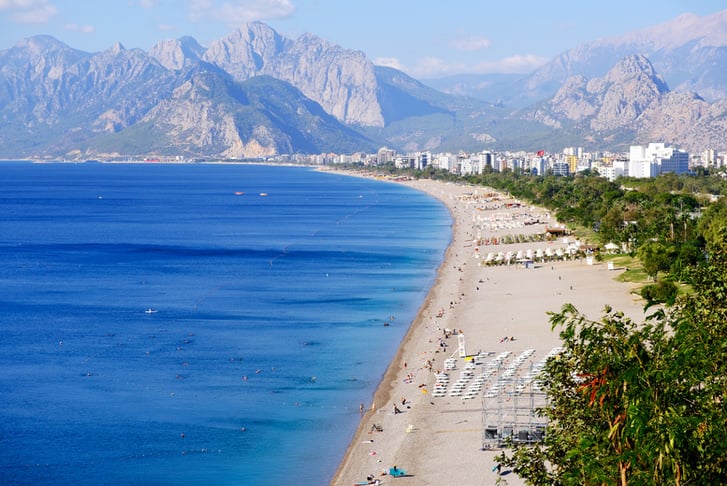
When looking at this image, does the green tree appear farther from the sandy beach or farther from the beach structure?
the beach structure

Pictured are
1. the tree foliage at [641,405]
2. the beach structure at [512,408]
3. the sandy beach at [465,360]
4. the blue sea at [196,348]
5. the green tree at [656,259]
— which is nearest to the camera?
the tree foliage at [641,405]

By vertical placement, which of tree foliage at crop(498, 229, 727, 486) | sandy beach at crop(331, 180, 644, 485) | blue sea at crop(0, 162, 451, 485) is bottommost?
blue sea at crop(0, 162, 451, 485)

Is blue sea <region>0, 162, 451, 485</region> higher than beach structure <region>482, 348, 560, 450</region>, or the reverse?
beach structure <region>482, 348, 560, 450</region>

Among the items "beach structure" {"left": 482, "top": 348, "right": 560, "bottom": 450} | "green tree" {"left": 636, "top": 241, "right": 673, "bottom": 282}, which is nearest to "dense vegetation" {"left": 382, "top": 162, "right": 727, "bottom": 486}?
"beach structure" {"left": 482, "top": 348, "right": 560, "bottom": 450}

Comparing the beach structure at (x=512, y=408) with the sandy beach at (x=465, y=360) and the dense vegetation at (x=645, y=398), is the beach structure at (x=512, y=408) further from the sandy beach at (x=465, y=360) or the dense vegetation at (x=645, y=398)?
the dense vegetation at (x=645, y=398)

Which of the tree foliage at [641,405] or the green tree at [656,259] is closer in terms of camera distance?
the tree foliage at [641,405]

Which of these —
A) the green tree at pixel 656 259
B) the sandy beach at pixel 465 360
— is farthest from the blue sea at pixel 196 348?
the green tree at pixel 656 259

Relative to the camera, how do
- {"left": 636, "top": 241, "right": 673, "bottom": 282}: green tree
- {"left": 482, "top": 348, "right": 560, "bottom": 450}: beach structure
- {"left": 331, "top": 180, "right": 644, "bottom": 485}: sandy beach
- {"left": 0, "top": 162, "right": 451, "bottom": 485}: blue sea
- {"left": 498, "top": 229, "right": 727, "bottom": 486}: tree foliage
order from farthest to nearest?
{"left": 636, "top": 241, "right": 673, "bottom": 282}: green tree
{"left": 0, "top": 162, "right": 451, "bottom": 485}: blue sea
{"left": 482, "top": 348, "right": 560, "bottom": 450}: beach structure
{"left": 331, "top": 180, "right": 644, "bottom": 485}: sandy beach
{"left": 498, "top": 229, "right": 727, "bottom": 486}: tree foliage
